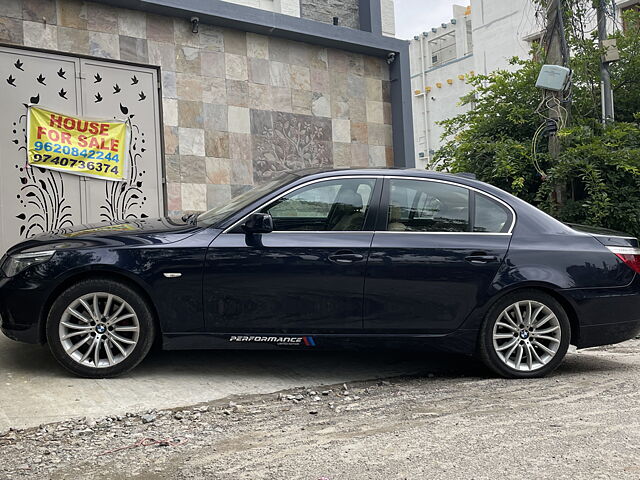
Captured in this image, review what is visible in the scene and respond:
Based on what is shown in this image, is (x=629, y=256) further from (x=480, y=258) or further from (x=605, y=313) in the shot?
(x=480, y=258)

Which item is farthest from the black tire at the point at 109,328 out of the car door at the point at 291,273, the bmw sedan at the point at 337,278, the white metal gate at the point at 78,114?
the white metal gate at the point at 78,114

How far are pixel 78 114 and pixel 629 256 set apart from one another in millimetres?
7427

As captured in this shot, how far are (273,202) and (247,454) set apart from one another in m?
2.19

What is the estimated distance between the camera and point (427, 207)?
18.5 ft

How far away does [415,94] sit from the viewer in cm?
4150

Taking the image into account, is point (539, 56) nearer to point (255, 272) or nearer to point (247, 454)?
point (255, 272)

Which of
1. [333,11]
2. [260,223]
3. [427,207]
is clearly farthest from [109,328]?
[333,11]

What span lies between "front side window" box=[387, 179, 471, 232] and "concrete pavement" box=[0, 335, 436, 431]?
1.28 metres

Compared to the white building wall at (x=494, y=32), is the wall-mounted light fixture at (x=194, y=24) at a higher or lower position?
lower

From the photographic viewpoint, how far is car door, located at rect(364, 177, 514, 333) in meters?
5.40

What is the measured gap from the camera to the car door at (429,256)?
5398 millimetres

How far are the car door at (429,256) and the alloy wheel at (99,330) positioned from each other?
5.81 feet

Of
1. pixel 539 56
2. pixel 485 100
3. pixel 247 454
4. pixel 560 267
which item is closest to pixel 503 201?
pixel 560 267

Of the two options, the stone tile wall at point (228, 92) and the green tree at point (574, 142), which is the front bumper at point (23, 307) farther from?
the green tree at point (574, 142)
